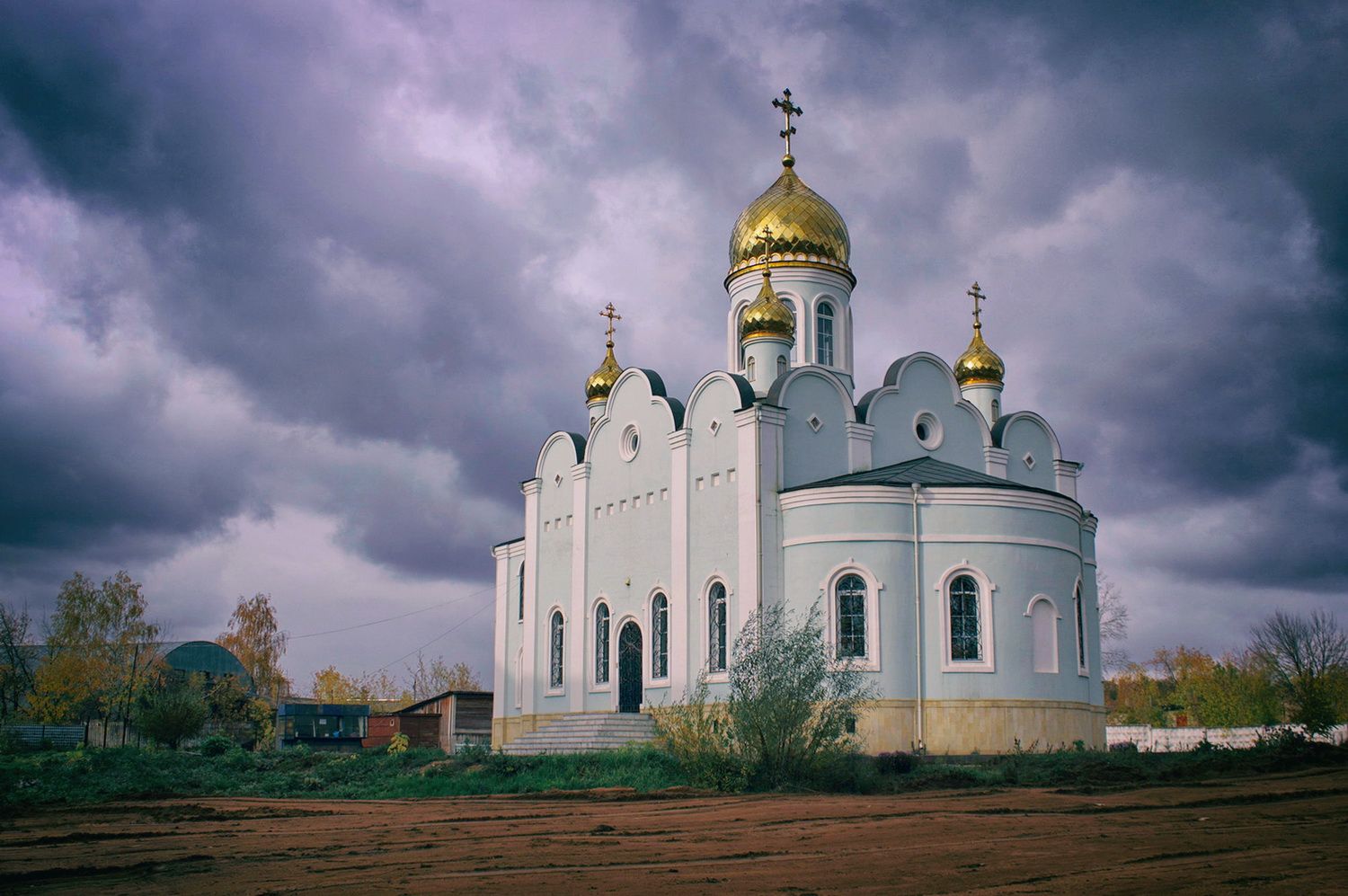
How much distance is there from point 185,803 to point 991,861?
12451mm

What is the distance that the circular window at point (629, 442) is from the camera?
29.3 metres

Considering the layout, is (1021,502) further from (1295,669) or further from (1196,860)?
(1295,669)

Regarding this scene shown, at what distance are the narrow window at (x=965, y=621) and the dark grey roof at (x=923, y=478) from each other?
1914mm

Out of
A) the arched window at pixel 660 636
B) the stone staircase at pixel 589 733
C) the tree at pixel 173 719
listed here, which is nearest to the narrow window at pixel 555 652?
the stone staircase at pixel 589 733

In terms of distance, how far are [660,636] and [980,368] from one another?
A: 10734 millimetres

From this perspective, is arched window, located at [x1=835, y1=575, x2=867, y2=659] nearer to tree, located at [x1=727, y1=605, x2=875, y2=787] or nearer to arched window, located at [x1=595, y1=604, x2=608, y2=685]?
tree, located at [x1=727, y1=605, x2=875, y2=787]

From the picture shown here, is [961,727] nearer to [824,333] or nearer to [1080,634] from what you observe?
[1080,634]

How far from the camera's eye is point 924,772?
19.2 metres

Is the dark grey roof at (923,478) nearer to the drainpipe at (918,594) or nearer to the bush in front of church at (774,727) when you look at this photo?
the drainpipe at (918,594)

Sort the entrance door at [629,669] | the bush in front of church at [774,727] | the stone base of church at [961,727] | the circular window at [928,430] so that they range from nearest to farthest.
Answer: the bush in front of church at [774,727] < the stone base of church at [961,727] < the circular window at [928,430] < the entrance door at [629,669]

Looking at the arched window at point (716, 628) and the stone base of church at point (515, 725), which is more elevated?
the arched window at point (716, 628)

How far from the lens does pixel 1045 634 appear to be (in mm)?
23797

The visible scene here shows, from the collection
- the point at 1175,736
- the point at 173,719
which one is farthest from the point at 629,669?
the point at 1175,736

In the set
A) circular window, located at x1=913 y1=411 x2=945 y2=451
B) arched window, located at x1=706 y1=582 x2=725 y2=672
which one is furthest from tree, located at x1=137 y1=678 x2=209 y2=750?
circular window, located at x1=913 y1=411 x2=945 y2=451
